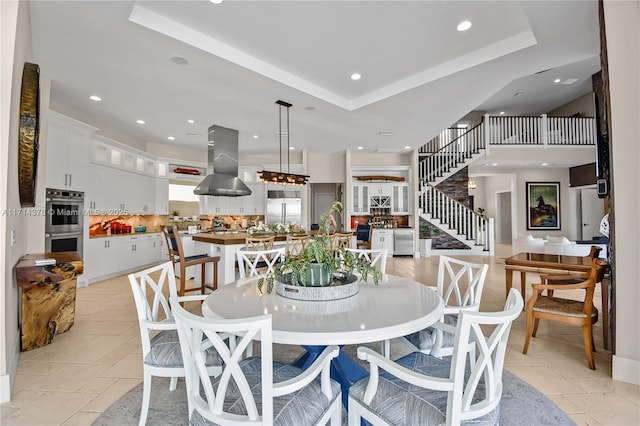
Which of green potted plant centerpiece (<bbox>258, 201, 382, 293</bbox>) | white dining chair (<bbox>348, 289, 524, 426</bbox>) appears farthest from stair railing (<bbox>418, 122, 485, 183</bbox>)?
white dining chair (<bbox>348, 289, 524, 426</bbox>)

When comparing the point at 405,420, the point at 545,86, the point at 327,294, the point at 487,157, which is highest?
the point at 545,86

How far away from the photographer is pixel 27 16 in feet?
8.72

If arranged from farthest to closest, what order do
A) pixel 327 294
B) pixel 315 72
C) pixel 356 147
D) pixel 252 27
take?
pixel 356 147, pixel 315 72, pixel 252 27, pixel 327 294

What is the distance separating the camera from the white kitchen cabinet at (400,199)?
8.79m

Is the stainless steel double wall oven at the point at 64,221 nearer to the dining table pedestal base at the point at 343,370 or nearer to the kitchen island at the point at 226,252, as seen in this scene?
the kitchen island at the point at 226,252

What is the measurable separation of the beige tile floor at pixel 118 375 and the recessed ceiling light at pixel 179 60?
3.06 meters

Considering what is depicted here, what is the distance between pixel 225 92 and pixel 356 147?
14.1ft

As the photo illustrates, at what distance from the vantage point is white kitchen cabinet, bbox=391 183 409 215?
28.8 feet

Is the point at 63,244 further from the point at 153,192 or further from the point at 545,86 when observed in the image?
the point at 545,86

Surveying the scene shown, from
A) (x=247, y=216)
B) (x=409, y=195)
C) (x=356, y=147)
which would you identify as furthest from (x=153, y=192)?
(x=409, y=195)

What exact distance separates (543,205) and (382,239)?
20.9 ft

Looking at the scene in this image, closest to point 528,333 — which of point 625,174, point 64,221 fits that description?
point 625,174

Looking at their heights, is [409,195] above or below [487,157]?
below

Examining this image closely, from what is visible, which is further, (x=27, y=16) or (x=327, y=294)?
(x=27, y=16)
